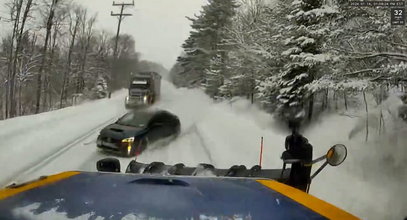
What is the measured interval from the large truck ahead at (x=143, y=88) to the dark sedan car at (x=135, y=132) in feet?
0.29

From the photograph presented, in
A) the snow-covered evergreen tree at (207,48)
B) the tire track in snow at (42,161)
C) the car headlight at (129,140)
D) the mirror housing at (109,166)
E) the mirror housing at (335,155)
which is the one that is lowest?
the tire track in snow at (42,161)

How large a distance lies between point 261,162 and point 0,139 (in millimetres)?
1704

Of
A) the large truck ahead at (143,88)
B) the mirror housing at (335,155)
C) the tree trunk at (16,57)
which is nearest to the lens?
the mirror housing at (335,155)

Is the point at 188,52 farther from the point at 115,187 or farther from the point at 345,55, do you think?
the point at 115,187

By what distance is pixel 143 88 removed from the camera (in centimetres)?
238

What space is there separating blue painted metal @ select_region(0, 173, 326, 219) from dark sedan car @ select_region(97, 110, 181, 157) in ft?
3.20

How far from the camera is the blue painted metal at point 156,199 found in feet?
3.37

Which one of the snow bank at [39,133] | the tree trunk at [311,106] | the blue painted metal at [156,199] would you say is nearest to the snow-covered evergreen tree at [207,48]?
the snow bank at [39,133]

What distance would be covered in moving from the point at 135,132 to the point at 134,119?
0.36 feet

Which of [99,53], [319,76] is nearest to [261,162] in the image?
[319,76]

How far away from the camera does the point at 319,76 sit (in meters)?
2.42

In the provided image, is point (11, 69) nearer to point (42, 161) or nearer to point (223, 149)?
point (42, 161)

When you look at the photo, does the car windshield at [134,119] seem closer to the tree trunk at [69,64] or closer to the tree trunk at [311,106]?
the tree trunk at [69,64]

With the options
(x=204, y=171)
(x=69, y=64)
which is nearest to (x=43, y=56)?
(x=69, y=64)
